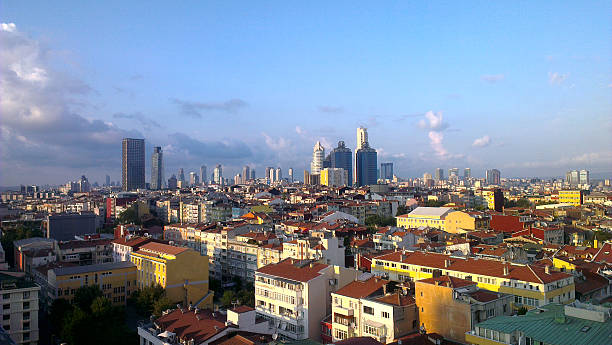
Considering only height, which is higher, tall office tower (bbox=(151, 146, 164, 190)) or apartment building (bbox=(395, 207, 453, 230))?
tall office tower (bbox=(151, 146, 164, 190))

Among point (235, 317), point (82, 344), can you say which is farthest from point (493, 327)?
point (82, 344)

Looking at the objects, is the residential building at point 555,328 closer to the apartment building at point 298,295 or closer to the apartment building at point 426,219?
the apartment building at point 298,295

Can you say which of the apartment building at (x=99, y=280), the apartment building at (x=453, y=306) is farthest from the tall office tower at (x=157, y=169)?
the apartment building at (x=453, y=306)

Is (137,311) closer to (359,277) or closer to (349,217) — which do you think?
(359,277)

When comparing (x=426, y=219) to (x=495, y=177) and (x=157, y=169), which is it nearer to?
(x=157, y=169)

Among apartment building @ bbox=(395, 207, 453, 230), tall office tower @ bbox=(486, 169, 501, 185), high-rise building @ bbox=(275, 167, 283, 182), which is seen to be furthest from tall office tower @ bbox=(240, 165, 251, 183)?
apartment building @ bbox=(395, 207, 453, 230)

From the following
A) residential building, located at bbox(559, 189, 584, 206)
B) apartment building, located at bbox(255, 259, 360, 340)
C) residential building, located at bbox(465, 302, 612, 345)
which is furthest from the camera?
residential building, located at bbox(559, 189, 584, 206)

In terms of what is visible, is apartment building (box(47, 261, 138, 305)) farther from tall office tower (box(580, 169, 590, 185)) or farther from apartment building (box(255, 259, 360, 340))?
tall office tower (box(580, 169, 590, 185))

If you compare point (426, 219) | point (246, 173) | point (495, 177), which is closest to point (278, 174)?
point (246, 173)
